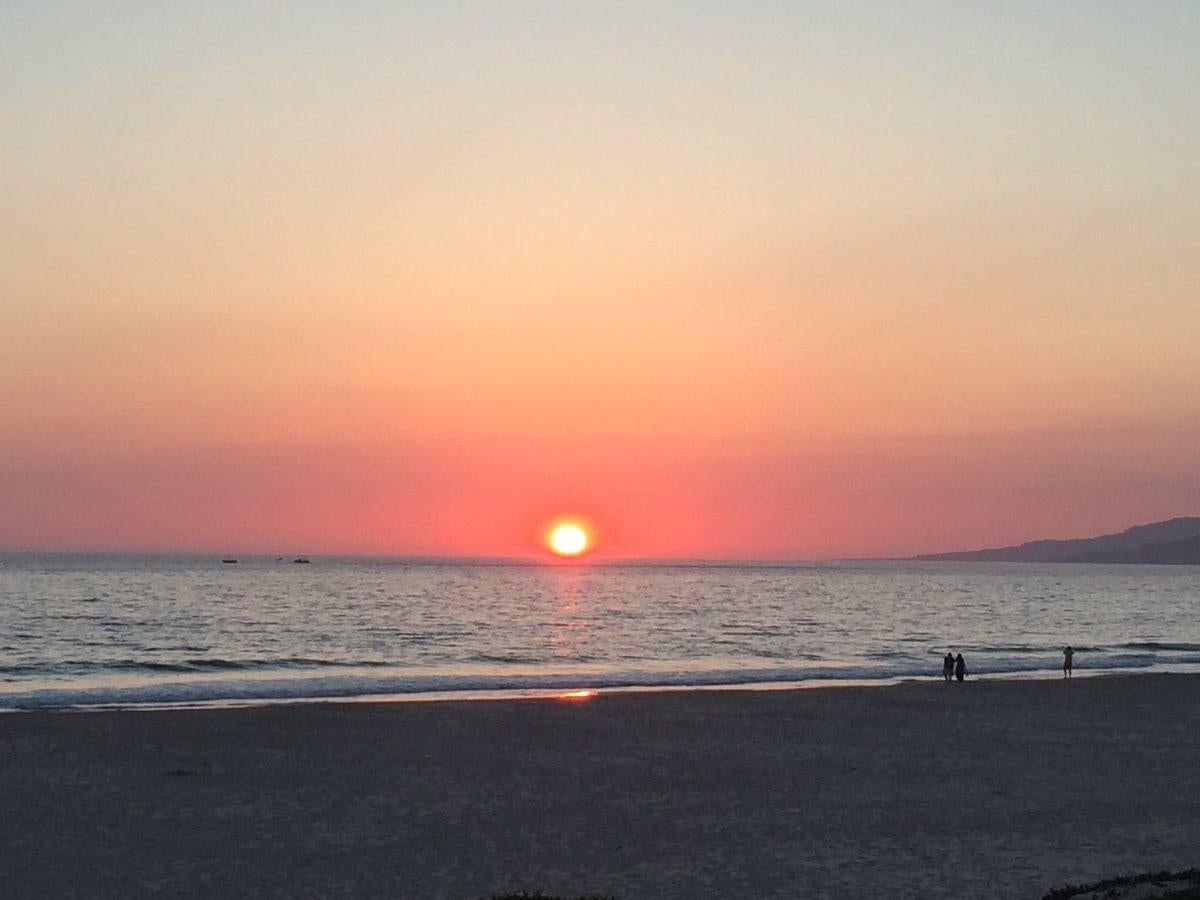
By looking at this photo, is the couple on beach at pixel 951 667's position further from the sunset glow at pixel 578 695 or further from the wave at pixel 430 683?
the sunset glow at pixel 578 695

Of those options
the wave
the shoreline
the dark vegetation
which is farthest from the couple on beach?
the dark vegetation

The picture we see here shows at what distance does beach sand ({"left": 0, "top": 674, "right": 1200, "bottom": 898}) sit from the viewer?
15711mm

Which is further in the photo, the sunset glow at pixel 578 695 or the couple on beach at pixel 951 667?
the couple on beach at pixel 951 667

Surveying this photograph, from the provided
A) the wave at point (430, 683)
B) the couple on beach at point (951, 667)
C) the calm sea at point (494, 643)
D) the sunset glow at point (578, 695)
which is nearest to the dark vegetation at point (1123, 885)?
the sunset glow at point (578, 695)

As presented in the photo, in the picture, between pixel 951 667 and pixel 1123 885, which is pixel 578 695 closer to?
pixel 951 667

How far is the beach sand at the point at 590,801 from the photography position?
15.7 metres

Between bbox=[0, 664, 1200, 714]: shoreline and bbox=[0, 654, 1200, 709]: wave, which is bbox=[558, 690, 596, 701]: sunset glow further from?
bbox=[0, 654, 1200, 709]: wave

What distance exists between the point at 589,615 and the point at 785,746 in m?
80.1

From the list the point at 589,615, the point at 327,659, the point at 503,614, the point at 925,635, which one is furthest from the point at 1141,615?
Answer: the point at 327,659

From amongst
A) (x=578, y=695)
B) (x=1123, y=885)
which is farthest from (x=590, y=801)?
(x=578, y=695)

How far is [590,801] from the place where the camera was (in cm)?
2066

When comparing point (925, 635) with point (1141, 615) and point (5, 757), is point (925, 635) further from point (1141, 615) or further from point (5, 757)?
point (5, 757)

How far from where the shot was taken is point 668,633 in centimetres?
8088

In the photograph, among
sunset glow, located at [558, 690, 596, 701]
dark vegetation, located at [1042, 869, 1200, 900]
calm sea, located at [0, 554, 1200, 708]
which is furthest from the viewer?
calm sea, located at [0, 554, 1200, 708]
